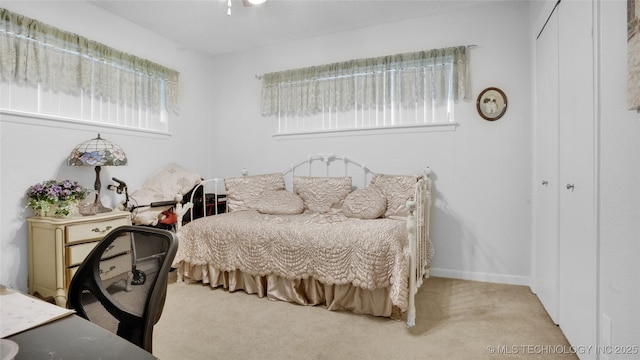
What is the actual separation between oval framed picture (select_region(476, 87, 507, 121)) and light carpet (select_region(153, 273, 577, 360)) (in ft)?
5.12

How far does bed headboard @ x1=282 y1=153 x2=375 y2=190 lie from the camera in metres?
3.39

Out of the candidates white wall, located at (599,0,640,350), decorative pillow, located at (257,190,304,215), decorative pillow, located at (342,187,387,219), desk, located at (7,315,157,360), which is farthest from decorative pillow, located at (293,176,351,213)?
desk, located at (7,315,157,360)

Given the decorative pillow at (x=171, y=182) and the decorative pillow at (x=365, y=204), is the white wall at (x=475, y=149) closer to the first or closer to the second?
the decorative pillow at (x=365, y=204)

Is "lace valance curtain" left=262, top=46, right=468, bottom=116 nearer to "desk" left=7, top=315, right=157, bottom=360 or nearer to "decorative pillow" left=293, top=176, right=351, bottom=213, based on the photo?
"decorative pillow" left=293, top=176, right=351, bottom=213

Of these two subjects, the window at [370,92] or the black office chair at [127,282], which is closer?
the black office chair at [127,282]

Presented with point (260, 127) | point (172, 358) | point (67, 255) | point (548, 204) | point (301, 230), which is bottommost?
point (172, 358)

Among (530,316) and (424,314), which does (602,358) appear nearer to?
(530,316)

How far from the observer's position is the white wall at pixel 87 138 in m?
2.36

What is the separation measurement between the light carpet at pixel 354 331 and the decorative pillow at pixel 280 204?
0.83 metres

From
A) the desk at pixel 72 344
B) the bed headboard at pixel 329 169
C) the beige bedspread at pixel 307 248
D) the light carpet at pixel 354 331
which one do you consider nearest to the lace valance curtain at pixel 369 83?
the bed headboard at pixel 329 169

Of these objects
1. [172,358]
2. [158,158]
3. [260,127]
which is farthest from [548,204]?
[158,158]

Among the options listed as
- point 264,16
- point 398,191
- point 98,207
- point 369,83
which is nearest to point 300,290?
point 398,191

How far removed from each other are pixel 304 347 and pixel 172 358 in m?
0.71

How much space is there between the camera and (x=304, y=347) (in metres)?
1.81
